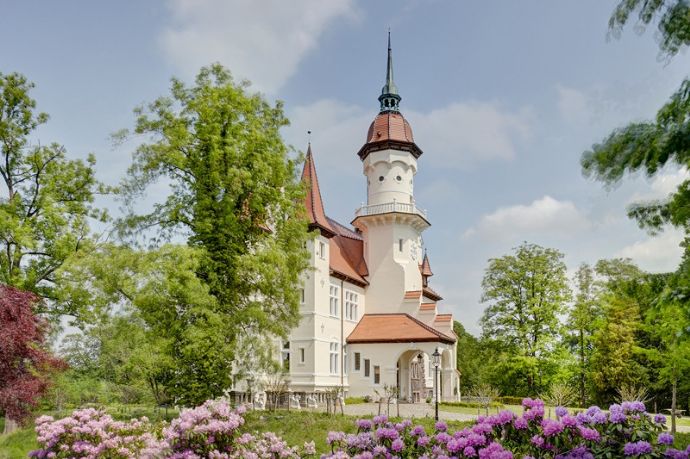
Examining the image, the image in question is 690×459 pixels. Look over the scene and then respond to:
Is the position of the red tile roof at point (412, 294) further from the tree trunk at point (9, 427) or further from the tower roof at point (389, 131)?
the tree trunk at point (9, 427)

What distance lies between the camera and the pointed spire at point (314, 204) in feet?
102

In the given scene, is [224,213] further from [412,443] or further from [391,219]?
[391,219]

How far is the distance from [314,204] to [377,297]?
8.08 meters

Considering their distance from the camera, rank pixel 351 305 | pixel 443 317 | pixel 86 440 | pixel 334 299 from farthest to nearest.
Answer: pixel 443 317, pixel 351 305, pixel 334 299, pixel 86 440

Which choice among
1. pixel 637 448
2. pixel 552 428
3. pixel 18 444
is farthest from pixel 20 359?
pixel 637 448

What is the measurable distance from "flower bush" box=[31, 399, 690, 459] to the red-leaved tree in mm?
9234

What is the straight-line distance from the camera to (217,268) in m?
19.3

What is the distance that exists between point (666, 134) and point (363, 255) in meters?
33.9

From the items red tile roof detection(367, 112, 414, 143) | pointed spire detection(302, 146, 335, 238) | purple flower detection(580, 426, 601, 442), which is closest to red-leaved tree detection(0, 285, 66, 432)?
pointed spire detection(302, 146, 335, 238)

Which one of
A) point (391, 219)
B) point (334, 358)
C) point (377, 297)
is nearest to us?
point (334, 358)

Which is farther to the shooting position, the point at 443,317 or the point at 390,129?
the point at 390,129

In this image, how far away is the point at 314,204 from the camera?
3184 cm

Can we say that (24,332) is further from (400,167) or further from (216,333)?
(400,167)

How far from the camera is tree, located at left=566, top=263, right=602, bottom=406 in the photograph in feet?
126
